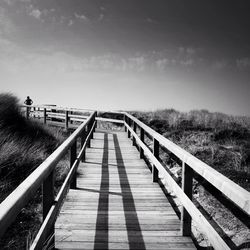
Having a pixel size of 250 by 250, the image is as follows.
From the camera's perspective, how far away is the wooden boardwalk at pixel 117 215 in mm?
3113

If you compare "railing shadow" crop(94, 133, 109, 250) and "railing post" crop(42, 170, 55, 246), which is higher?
"railing post" crop(42, 170, 55, 246)

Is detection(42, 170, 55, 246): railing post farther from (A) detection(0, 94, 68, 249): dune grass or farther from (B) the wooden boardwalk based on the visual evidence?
(B) the wooden boardwalk

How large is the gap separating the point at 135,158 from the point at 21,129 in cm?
421

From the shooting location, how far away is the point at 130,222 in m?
3.64

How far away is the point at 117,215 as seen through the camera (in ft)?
12.6

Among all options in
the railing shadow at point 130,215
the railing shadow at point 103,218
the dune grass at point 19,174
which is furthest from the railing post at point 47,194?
the railing shadow at point 130,215

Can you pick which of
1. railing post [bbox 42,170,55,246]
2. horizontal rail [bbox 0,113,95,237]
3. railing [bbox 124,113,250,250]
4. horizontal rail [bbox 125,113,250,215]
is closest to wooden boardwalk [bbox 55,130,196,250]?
railing [bbox 124,113,250,250]

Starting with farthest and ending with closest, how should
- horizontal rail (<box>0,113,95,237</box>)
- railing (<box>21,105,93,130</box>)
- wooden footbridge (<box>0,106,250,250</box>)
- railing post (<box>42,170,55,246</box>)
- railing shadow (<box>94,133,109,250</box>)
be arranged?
railing (<box>21,105,93,130</box>), railing shadow (<box>94,133,109,250</box>), railing post (<box>42,170,55,246</box>), wooden footbridge (<box>0,106,250,250</box>), horizontal rail (<box>0,113,95,237</box>)

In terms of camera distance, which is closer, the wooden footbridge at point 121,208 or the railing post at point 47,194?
the wooden footbridge at point 121,208

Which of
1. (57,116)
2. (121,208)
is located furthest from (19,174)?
(57,116)

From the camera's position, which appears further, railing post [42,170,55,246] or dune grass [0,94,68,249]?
dune grass [0,94,68,249]

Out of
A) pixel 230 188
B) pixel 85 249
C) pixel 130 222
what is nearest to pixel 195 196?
pixel 130 222

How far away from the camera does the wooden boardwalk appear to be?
3113mm

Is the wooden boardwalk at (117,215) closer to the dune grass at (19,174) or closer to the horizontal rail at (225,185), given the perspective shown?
the dune grass at (19,174)
